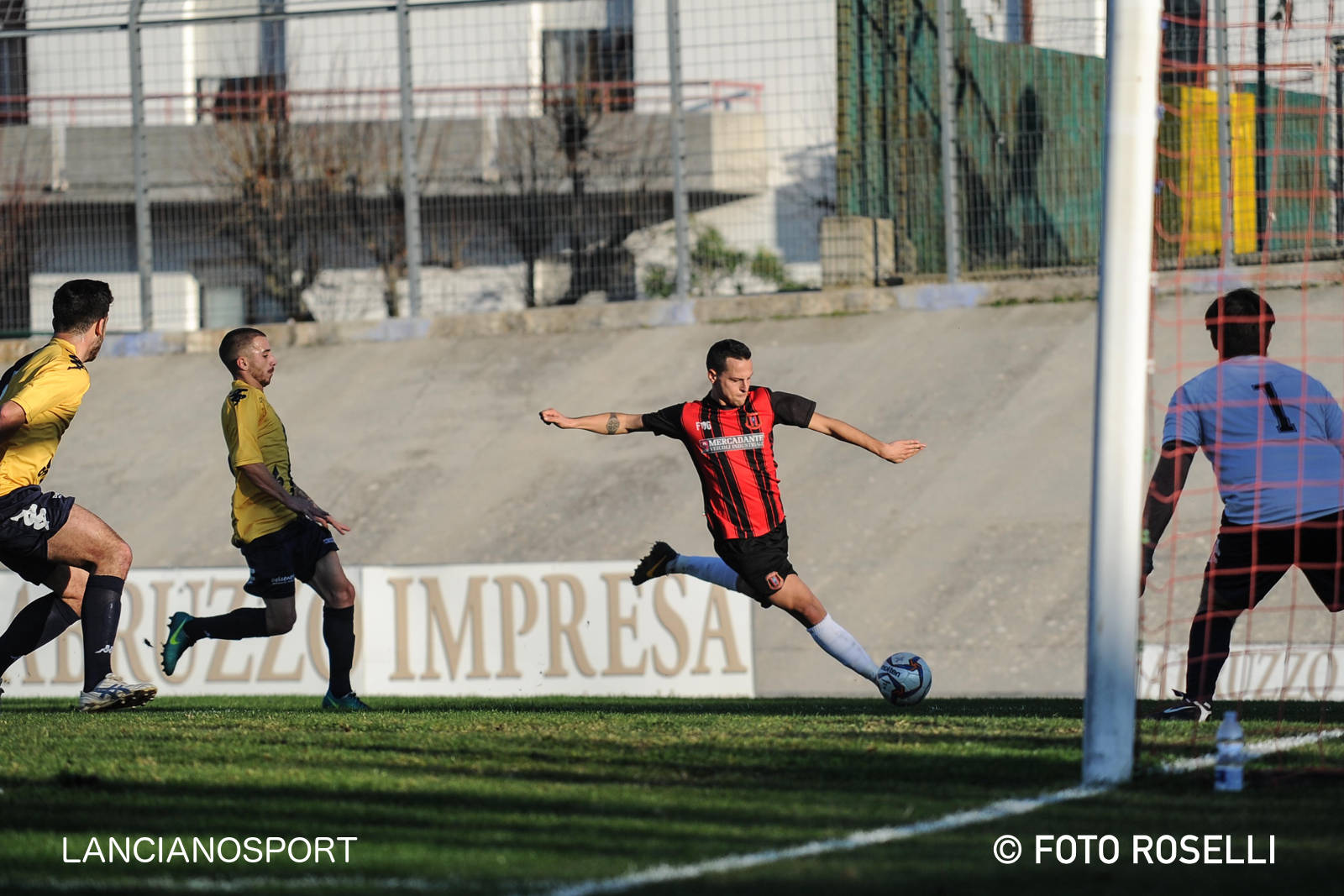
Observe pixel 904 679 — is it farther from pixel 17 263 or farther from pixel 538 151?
pixel 17 263

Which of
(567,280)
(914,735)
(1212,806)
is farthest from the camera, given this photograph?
(567,280)

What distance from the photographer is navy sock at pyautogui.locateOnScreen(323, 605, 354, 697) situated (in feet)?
29.8

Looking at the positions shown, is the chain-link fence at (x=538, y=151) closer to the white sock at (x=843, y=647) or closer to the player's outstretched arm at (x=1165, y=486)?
the player's outstretched arm at (x=1165, y=486)

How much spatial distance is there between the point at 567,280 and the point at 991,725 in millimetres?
14198

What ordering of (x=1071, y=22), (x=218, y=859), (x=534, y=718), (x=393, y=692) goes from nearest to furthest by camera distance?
(x=218, y=859) → (x=534, y=718) → (x=393, y=692) → (x=1071, y=22)

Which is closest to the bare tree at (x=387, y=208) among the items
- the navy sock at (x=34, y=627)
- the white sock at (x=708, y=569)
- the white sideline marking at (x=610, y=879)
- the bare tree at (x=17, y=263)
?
the bare tree at (x=17, y=263)

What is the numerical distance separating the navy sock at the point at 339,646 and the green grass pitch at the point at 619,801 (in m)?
1.43

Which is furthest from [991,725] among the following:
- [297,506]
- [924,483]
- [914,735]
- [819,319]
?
[819,319]

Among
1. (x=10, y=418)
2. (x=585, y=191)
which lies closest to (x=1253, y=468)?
(x=10, y=418)

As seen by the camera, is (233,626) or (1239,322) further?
(233,626)

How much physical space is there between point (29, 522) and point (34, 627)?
88 cm

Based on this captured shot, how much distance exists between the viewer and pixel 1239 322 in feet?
24.3

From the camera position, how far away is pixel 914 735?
661 cm

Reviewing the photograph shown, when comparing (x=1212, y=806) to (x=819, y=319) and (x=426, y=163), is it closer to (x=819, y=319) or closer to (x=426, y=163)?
(x=819, y=319)
